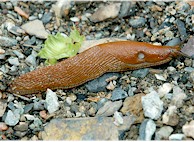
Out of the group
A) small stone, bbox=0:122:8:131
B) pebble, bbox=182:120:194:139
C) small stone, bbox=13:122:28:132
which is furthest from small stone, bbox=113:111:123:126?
small stone, bbox=0:122:8:131

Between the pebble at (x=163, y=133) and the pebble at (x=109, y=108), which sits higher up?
the pebble at (x=109, y=108)

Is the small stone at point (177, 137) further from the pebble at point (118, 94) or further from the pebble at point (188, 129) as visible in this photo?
the pebble at point (118, 94)

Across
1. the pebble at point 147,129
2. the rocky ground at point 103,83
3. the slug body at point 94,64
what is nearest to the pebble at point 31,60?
the rocky ground at point 103,83

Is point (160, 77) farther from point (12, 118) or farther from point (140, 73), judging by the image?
point (12, 118)

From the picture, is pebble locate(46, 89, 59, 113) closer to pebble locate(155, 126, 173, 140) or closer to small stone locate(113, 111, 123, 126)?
small stone locate(113, 111, 123, 126)

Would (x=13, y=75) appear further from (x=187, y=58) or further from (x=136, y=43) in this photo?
(x=187, y=58)

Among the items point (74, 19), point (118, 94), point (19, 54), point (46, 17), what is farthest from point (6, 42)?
point (118, 94)

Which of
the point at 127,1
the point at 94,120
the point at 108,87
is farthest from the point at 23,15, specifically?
the point at 94,120
